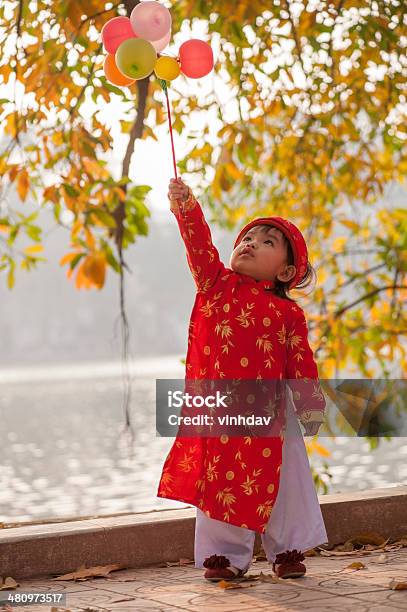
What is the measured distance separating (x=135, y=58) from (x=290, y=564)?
1.66 meters

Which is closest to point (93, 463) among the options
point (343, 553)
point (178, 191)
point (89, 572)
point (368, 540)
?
point (368, 540)

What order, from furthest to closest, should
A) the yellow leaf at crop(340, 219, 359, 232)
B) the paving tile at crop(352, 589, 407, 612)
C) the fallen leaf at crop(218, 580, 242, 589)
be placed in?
the yellow leaf at crop(340, 219, 359, 232) → the fallen leaf at crop(218, 580, 242, 589) → the paving tile at crop(352, 589, 407, 612)

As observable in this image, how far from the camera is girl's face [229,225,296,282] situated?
3.43 metres

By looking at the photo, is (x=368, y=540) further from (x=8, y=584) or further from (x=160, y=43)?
(x=160, y=43)

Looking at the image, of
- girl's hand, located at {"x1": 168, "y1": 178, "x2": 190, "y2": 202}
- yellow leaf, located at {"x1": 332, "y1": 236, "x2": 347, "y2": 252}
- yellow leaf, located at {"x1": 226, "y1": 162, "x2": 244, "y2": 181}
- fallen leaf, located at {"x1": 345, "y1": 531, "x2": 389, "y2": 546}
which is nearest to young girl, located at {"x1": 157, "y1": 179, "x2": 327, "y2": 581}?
girl's hand, located at {"x1": 168, "y1": 178, "x2": 190, "y2": 202}

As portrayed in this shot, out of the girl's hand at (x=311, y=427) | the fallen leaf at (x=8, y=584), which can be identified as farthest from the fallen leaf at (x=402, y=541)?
the fallen leaf at (x=8, y=584)

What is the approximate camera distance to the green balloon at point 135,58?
329 centimetres

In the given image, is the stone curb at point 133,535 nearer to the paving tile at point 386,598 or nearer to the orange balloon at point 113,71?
the paving tile at point 386,598

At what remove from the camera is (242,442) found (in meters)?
3.28

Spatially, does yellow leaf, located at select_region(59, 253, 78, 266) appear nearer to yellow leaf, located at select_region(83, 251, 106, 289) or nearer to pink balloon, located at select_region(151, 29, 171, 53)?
yellow leaf, located at select_region(83, 251, 106, 289)

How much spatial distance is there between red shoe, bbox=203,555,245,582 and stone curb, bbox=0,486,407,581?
1.46 ft

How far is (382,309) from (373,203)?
0.97 m

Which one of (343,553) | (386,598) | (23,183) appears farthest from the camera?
(23,183)

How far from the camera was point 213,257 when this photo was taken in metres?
3.36
